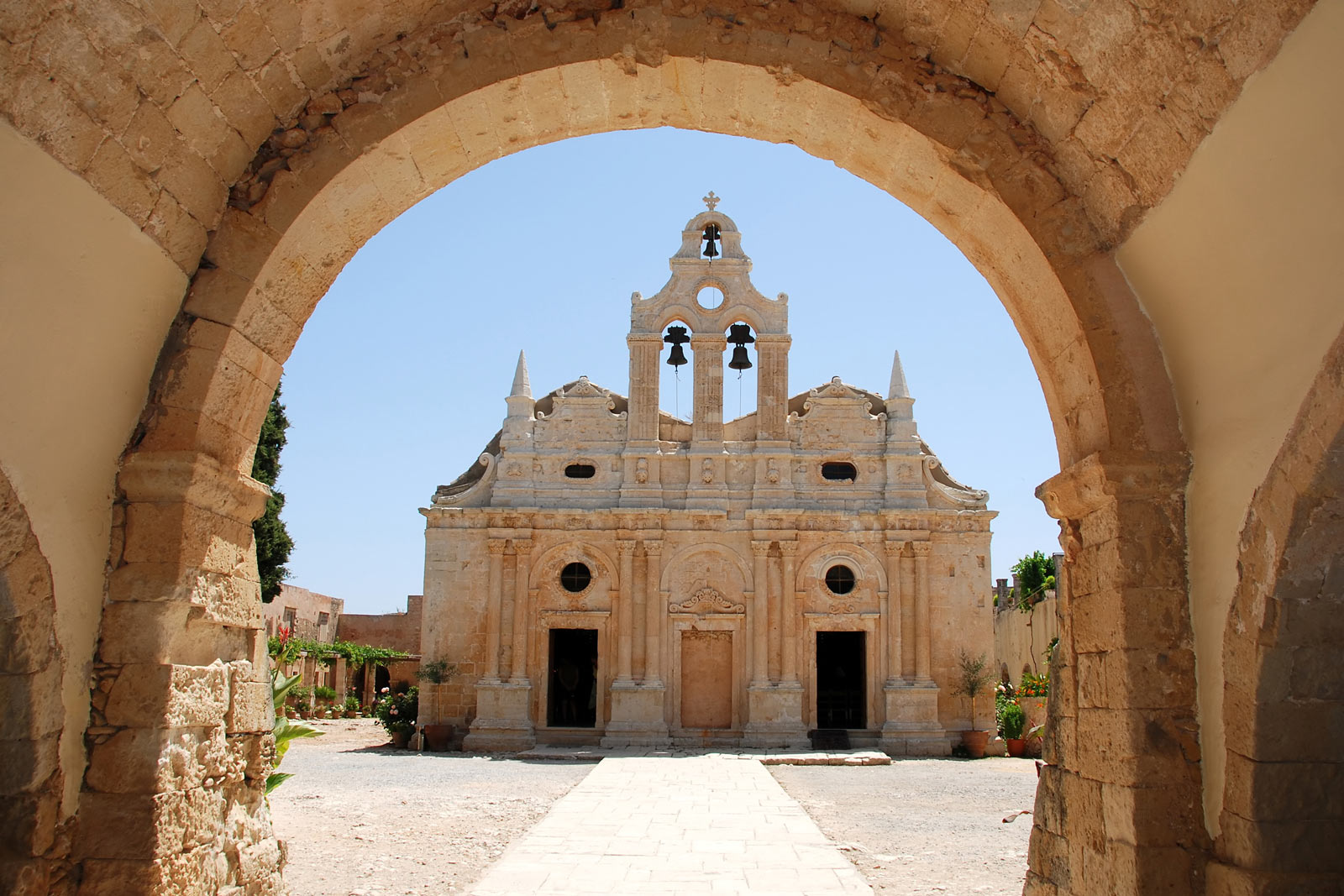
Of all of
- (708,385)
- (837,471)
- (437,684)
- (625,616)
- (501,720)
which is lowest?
(501,720)

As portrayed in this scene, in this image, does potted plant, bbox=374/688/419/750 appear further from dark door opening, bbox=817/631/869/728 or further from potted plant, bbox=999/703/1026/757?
potted plant, bbox=999/703/1026/757

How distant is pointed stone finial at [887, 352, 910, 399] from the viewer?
75.9 feet

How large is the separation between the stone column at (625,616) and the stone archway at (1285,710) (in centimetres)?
1795

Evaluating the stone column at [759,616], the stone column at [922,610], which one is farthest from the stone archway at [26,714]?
the stone column at [922,610]

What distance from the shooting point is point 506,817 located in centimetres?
1122

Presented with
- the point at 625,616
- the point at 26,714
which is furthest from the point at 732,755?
the point at 26,714

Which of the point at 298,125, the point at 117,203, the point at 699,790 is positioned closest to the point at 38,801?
the point at 117,203

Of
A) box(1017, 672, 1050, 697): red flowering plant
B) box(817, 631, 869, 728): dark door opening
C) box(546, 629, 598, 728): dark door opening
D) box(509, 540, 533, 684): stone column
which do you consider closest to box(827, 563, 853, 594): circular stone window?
box(817, 631, 869, 728): dark door opening

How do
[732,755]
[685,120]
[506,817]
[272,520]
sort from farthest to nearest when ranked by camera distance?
1. [272,520]
2. [732,755]
3. [506,817]
4. [685,120]

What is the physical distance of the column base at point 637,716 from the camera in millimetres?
20484

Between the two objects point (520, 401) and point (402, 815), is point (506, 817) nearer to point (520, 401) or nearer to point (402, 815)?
point (402, 815)

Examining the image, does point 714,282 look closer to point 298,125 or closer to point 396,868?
point 396,868

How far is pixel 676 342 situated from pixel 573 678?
7706 millimetres

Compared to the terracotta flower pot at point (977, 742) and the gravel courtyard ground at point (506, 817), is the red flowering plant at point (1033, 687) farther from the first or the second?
the gravel courtyard ground at point (506, 817)
